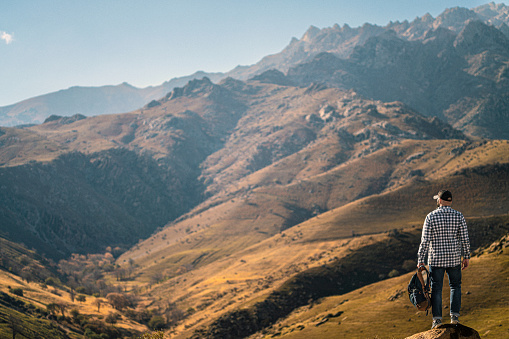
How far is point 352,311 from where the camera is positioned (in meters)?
63.3

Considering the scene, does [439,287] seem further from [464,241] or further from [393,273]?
[393,273]

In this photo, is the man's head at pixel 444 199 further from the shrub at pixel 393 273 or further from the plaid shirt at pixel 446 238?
the shrub at pixel 393 273

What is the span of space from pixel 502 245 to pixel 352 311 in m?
26.8

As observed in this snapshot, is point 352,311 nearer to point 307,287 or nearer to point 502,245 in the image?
point 502,245

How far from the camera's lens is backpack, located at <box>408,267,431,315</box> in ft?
50.4

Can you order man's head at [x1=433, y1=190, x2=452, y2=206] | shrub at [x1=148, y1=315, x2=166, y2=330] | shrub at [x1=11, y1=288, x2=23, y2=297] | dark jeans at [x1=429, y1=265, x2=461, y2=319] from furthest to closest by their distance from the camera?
shrub at [x1=148, y1=315, x2=166, y2=330] < shrub at [x1=11, y1=288, x2=23, y2=297] < man's head at [x1=433, y1=190, x2=452, y2=206] < dark jeans at [x1=429, y1=265, x2=461, y2=319]

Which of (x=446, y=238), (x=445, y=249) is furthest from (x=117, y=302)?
(x=446, y=238)

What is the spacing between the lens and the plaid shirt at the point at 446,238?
1495 centimetres

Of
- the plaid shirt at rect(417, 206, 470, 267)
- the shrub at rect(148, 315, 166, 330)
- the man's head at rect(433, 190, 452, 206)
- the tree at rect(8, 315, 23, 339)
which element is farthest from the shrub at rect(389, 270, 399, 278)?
the man's head at rect(433, 190, 452, 206)

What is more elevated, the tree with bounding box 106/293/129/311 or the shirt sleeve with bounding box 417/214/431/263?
the shirt sleeve with bounding box 417/214/431/263

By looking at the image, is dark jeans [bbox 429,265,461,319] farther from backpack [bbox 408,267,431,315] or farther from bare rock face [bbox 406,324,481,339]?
bare rock face [bbox 406,324,481,339]

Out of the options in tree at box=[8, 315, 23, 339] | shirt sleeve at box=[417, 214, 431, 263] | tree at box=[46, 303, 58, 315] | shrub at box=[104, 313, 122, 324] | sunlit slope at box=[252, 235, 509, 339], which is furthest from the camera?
shrub at box=[104, 313, 122, 324]

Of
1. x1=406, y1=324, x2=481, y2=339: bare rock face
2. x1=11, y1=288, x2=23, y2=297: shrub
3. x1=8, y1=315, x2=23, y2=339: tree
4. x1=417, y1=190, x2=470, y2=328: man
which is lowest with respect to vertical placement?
x1=11, y1=288, x2=23, y2=297: shrub

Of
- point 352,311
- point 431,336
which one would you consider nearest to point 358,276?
point 352,311
